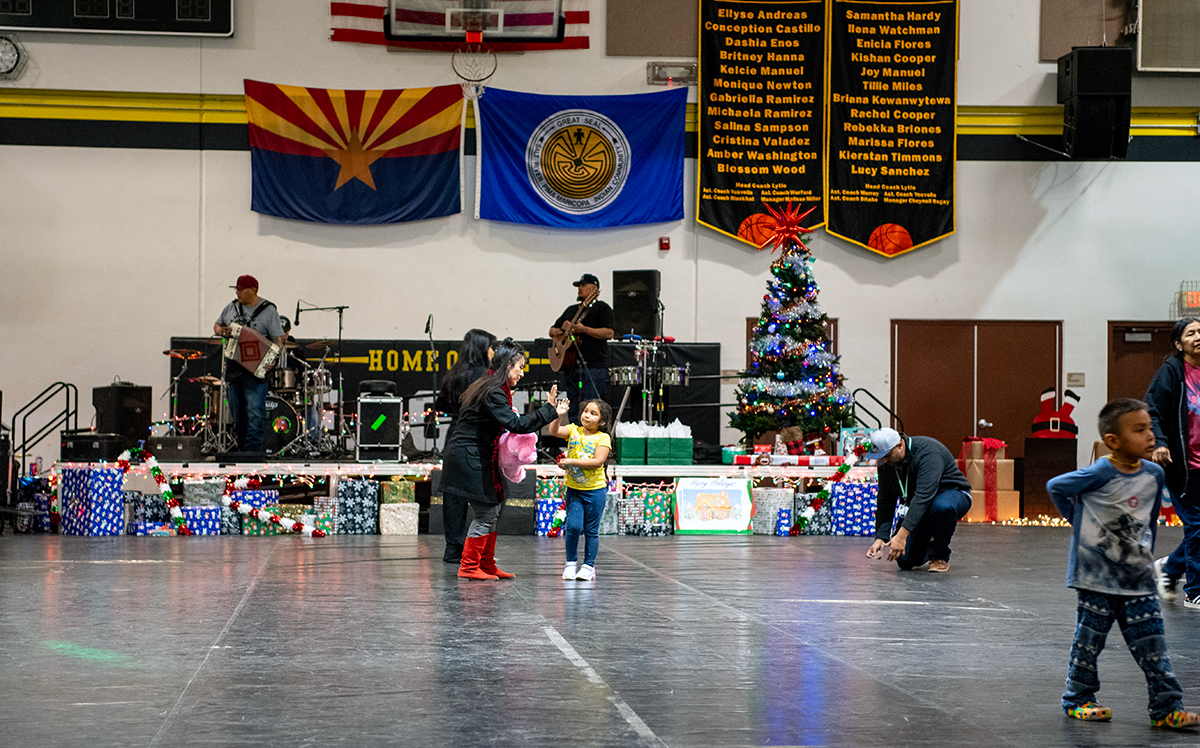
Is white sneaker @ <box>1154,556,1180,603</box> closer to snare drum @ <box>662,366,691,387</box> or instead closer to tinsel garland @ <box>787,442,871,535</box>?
tinsel garland @ <box>787,442,871,535</box>

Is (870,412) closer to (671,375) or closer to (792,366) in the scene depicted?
(792,366)

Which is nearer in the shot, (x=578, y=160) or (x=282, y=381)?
(x=282, y=381)

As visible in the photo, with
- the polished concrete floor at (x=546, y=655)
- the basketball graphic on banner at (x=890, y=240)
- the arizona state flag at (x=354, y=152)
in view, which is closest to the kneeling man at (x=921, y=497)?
the polished concrete floor at (x=546, y=655)

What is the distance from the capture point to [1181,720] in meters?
4.28

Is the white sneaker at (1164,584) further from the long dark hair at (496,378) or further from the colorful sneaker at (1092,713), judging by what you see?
the long dark hair at (496,378)

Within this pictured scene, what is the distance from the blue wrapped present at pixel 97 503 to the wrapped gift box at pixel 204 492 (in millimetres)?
663

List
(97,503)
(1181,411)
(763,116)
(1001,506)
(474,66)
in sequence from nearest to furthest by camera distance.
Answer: (1181,411) < (97,503) < (1001,506) < (474,66) < (763,116)

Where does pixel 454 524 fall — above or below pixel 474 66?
below

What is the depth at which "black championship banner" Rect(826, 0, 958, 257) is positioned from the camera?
17156mm

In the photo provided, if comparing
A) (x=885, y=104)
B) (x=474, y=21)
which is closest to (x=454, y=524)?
(x=474, y=21)

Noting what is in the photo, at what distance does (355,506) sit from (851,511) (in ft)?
17.1

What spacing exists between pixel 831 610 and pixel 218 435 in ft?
28.3

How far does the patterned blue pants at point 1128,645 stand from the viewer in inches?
171

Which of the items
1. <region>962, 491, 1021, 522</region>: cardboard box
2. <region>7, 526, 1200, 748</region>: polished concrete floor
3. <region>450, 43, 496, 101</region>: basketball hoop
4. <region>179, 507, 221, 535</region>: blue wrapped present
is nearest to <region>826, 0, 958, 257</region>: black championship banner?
<region>962, 491, 1021, 522</region>: cardboard box
